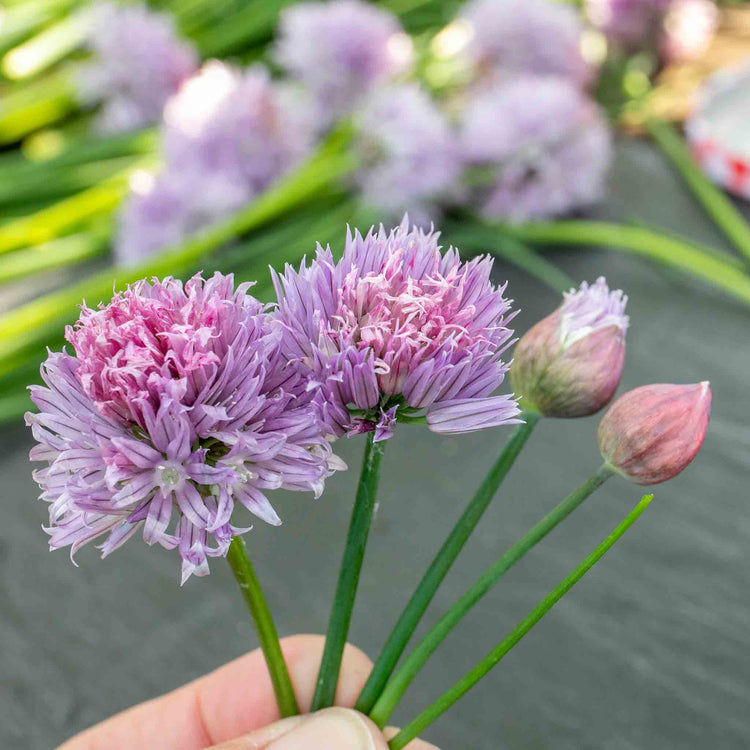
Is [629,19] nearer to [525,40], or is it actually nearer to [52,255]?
[525,40]

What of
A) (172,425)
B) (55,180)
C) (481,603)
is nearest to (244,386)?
(172,425)

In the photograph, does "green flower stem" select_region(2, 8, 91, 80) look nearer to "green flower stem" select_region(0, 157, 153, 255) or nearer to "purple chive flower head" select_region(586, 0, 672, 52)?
"green flower stem" select_region(0, 157, 153, 255)

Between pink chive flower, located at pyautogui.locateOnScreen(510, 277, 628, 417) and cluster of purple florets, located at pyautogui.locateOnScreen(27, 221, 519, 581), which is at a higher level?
cluster of purple florets, located at pyautogui.locateOnScreen(27, 221, 519, 581)

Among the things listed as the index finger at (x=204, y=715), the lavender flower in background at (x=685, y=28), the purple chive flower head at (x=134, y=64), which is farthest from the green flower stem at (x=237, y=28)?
the index finger at (x=204, y=715)

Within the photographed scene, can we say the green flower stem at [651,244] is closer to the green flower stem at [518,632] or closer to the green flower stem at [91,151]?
the green flower stem at [91,151]

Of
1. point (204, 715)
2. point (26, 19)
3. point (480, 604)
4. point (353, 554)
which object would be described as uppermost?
point (26, 19)

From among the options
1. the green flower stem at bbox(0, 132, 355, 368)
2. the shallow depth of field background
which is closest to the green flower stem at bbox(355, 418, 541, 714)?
the shallow depth of field background
